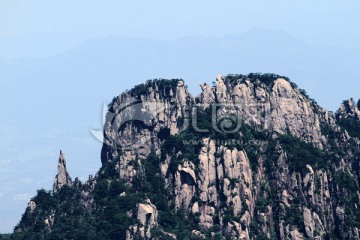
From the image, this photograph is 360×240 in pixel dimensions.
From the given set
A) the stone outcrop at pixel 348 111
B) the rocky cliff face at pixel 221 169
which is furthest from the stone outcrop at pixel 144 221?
the stone outcrop at pixel 348 111

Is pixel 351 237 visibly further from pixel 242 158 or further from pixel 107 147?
pixel 107 147

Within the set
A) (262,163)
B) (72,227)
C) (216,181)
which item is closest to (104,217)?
(72,227)

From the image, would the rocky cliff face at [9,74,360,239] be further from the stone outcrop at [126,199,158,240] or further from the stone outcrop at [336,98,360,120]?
the stone outcrop at [336,98,360,120]

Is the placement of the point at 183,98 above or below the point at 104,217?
above

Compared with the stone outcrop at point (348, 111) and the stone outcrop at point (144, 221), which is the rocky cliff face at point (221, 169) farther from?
the stone outcrop at point (348, 111)

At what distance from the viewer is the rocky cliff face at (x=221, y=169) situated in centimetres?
15912

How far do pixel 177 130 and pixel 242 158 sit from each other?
1823 cm

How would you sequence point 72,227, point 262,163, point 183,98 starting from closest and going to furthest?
point 72,227 < point 262,163 < point 183,98

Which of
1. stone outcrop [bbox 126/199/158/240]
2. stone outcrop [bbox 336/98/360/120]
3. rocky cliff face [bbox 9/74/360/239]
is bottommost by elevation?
stone outcrop [bbox 126/199/158/240]

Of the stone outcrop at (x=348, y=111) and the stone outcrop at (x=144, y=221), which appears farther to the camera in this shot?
the stone outcrop at (x=348, y=111)

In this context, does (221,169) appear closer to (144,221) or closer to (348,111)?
(144,221)

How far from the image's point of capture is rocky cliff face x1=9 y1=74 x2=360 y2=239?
522 ft

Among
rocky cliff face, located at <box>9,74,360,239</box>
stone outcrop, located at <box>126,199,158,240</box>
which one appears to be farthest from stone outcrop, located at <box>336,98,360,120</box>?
stone outcrop, located at <box>126,199,158,240</box>

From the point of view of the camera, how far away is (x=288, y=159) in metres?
166
